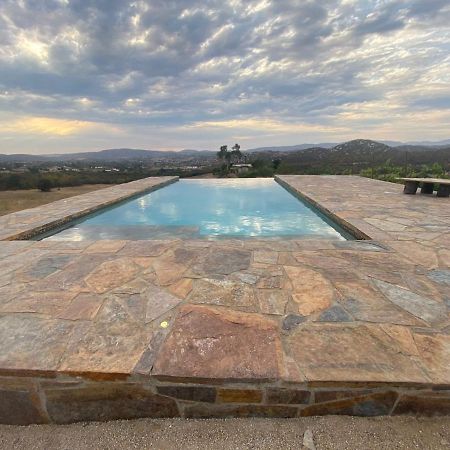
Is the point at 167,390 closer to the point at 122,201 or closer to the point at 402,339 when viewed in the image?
the point at 402,339

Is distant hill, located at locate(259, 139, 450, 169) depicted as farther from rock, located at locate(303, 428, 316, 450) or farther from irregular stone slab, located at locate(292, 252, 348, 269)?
rock, located at locate(303, 428, 316, 450)

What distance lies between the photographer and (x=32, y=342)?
1.81 meters

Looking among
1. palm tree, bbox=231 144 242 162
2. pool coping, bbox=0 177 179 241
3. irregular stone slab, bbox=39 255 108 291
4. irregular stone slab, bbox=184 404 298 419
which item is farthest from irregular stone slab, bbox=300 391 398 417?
palm tree, bbox=231 144 242 162

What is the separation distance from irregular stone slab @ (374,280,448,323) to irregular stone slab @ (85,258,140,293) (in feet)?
7.99

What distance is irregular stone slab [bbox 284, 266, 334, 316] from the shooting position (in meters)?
2.21

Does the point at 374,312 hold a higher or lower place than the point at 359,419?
higher

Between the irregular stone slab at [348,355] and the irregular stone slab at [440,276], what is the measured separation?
124cm

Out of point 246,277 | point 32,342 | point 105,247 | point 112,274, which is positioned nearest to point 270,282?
point 246,277

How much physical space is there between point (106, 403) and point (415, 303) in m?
2.40

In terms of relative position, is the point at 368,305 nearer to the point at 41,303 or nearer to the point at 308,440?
the point at 308,440

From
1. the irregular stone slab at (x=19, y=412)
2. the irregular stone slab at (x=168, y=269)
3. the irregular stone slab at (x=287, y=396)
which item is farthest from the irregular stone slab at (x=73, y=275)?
the irregular stone slab at (x=287, y=396)

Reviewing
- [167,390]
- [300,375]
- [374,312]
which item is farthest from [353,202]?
[167,390]

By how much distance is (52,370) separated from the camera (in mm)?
1569

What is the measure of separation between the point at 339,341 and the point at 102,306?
1823 mm
